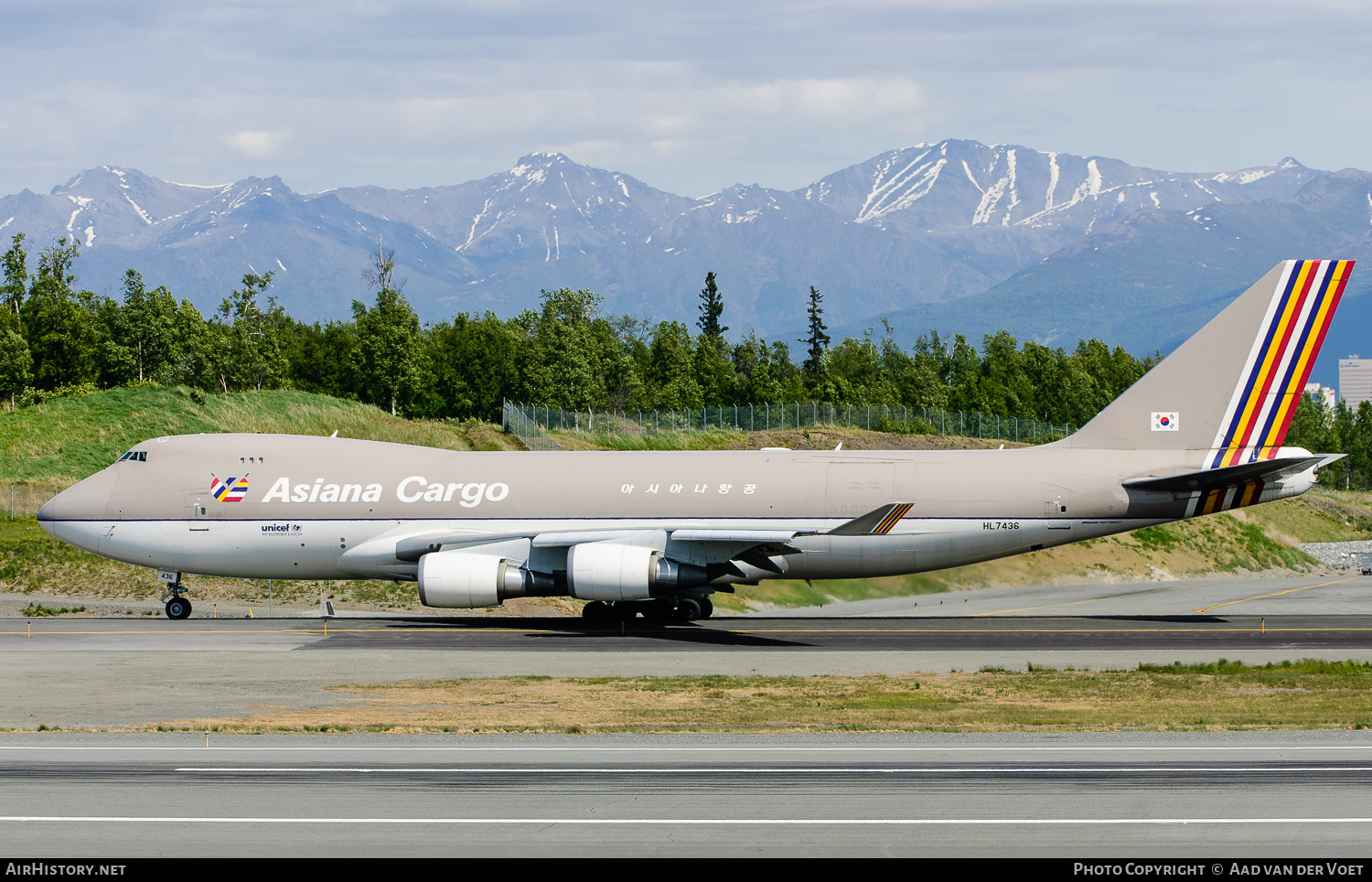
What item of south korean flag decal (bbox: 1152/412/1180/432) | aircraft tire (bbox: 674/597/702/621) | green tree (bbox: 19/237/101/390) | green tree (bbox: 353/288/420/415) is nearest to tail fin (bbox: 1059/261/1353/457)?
south korean flag decal (bbox: 1152/412/1180/432)

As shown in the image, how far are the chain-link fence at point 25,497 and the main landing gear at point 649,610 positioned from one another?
103 feet

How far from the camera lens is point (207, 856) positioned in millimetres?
11578

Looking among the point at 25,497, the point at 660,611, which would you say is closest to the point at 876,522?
the point at 660,611

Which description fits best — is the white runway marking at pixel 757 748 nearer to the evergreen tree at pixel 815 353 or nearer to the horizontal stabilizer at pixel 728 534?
the horizontal stabilizer at pixel 728 534

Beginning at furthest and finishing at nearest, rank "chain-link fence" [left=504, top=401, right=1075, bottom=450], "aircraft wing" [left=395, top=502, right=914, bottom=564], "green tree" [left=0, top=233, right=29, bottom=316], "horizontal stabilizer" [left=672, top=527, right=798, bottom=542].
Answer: "green tree" [left=0, top=233, right=29, bottom=316]
"chain-link fence" [left=504, top=401, right=1075, bottom=450]
"horizontal stabilizer" [left=672, top=527, right=798, bottom=542]
"aircraft wing" [left=395, top=502, right=914, bottom=564]

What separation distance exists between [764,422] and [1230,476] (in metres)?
56.7

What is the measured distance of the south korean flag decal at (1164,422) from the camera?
3584 cm

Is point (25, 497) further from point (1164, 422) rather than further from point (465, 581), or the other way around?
point (1164, 422)

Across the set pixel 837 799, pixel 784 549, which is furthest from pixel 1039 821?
pixel 784 549

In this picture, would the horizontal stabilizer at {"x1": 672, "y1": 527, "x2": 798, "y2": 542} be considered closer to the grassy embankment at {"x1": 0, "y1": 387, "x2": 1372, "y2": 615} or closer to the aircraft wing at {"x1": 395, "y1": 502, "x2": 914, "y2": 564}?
the aircraft wing at {"x1": 395, "y1": 502, "x2": 914, "y2": 564}

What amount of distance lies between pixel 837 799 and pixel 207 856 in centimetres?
661

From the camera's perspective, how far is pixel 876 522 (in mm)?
31328

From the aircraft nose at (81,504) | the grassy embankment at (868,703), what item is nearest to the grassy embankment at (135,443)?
the aircraft nose at (81,504)

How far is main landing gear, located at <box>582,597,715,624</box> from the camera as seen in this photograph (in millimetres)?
35562
